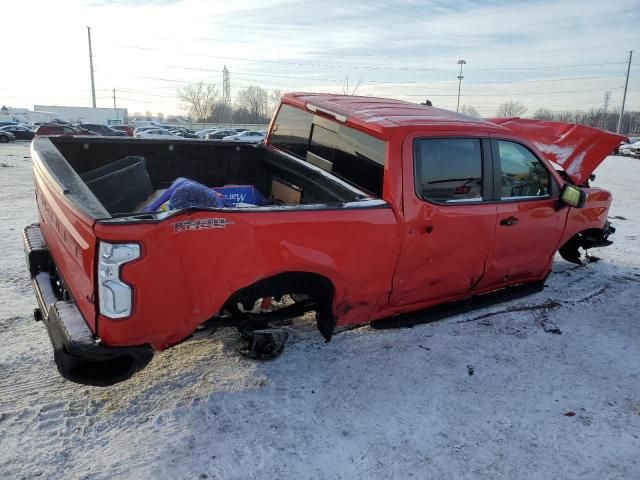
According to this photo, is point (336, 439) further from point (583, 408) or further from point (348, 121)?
point (348, 121)

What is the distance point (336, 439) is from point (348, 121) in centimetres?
230

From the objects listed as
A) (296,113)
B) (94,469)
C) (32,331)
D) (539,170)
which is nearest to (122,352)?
(94,469)

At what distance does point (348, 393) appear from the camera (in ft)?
10.7

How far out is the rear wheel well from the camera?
3.01 m

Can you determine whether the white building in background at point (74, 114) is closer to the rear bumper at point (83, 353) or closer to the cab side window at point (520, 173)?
the cab side window at point (520, 173)

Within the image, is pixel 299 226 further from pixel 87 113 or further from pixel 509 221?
pixel 87 113

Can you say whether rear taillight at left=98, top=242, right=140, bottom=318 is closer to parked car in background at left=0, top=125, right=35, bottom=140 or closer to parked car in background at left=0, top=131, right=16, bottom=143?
parked car in background at left=0, top=131, right=16, bottom=143

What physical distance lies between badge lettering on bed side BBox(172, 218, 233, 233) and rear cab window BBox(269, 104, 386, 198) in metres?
1.25

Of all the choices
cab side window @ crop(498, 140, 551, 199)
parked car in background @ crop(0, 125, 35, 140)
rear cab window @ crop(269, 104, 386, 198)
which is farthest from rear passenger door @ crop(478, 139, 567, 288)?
parked car in background @ crop(0, 125, 35, 140)

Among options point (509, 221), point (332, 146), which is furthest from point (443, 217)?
point (332, 146)

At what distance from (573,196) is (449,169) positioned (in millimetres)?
1413

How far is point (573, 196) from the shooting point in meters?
4.24

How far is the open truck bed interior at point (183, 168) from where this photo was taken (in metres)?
3.69

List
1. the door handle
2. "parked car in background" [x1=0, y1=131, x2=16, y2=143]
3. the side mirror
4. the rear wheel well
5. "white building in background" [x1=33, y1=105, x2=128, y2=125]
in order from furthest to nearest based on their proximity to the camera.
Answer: "white building in background" [x1=33, y1=105, x2=128, y2=125] < "parked car in background" [x1=0, y1=131, x2=16, y2=143] < the side mirror < the door handle < the rear wheel well
